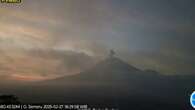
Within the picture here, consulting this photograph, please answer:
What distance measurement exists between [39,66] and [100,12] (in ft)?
2.39

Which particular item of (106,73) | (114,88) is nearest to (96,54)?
(106,73)

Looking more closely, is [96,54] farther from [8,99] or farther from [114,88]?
[8,99]

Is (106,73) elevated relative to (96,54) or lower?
lower

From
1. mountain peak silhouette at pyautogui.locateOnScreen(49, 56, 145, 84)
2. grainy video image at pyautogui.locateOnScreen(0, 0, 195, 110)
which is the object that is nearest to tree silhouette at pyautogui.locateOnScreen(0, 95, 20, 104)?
grainy video image at pyautogui.locateOnScreen(0, 0, 195, 110)

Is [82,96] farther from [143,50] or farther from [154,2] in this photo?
[154,2]

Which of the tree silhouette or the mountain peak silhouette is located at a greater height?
the mountain peak silhouette

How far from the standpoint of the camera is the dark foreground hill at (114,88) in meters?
3.47

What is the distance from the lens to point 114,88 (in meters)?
3.49

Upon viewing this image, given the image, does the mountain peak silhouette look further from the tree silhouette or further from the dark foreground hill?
the tree silhouette

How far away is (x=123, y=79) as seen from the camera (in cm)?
351

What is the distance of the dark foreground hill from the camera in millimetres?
3471

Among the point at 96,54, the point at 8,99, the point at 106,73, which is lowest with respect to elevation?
the point at 8,99

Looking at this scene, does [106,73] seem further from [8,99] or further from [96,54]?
[8,99]

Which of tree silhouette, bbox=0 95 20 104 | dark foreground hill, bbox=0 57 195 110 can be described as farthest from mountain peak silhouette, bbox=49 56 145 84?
tree silhouette, bbox=0 95 20 104
